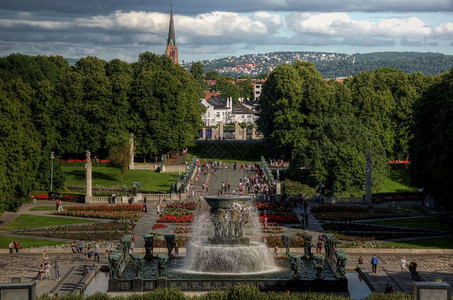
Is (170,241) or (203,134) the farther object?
(203,134)

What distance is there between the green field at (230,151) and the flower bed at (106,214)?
143 ft

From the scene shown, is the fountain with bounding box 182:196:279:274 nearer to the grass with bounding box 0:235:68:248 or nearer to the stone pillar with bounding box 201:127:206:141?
the grass with bounding box 0:235:68:248

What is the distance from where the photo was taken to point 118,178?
91.7 metres

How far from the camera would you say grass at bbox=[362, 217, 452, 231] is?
62.6 m

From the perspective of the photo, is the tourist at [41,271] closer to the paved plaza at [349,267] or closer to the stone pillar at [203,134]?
the paved plaza at [349,267]

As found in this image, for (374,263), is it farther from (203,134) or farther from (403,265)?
(203,134)

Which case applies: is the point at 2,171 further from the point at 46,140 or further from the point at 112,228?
the point at 46,140

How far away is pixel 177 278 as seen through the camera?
43.9m

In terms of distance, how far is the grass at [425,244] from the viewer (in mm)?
55062

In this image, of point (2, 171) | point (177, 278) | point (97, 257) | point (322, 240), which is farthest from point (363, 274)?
point (2, 171)

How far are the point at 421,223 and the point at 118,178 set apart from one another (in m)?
39.7

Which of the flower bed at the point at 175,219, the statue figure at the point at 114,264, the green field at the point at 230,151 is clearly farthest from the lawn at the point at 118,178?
the statue figure at the point at 114,264

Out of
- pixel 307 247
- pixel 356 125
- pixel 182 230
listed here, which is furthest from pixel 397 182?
pixel 307 247

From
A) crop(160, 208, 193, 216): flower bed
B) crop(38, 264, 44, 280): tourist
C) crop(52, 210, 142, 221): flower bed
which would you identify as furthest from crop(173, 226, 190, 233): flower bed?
crop(38, 264, 44, 280): tourist
